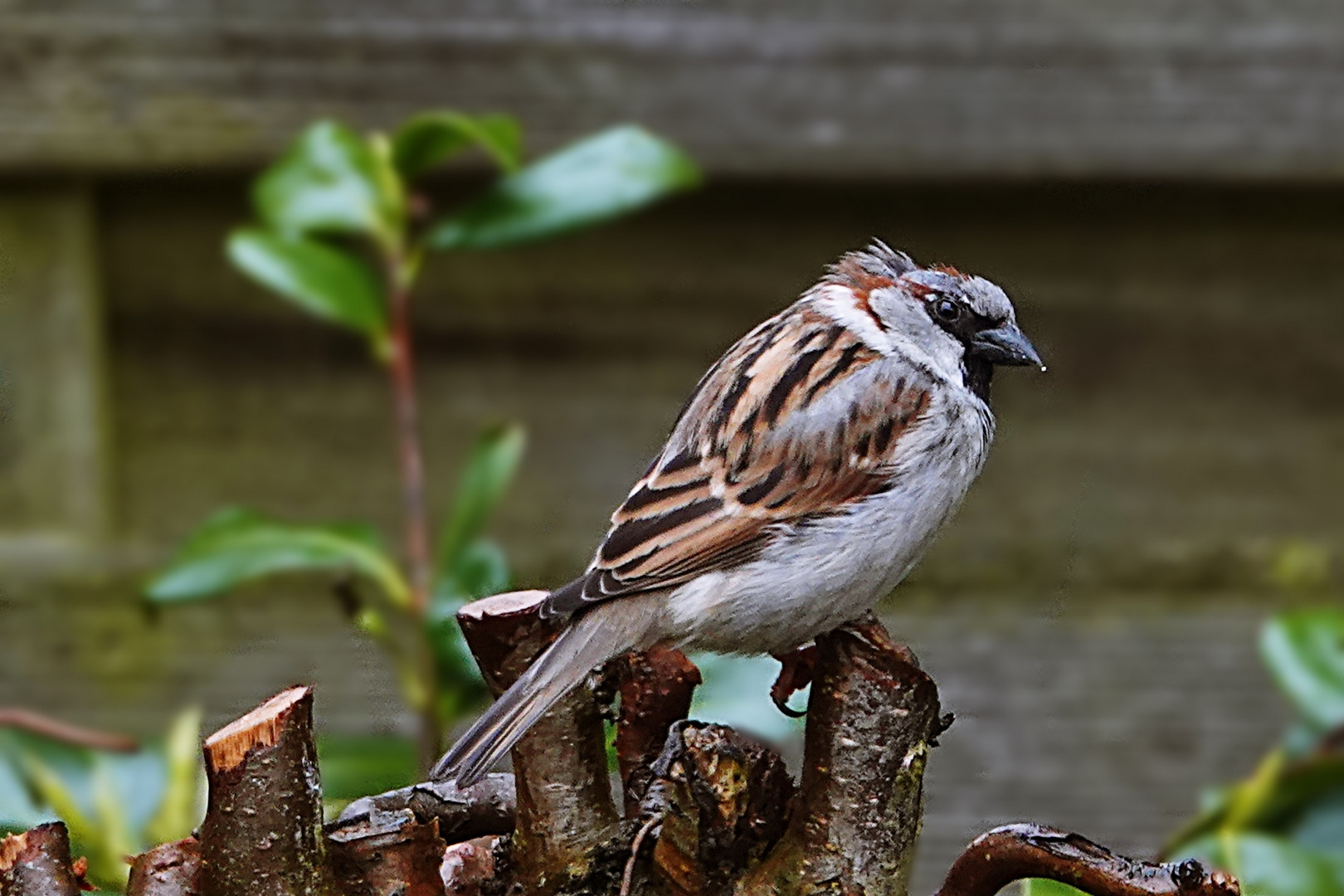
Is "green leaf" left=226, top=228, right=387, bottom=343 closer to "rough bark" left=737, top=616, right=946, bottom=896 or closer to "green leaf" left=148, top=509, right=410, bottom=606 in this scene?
"green leaf" left=148, top=509, right=410, bottom=606

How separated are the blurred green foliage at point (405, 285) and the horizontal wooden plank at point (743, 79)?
260mm

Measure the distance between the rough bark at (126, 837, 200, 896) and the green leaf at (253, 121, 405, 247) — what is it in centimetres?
99

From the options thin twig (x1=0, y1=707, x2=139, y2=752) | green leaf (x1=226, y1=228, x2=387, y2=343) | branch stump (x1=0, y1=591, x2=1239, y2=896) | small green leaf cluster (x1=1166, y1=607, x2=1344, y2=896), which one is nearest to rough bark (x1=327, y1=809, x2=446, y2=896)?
branch stump (x1=0, y1=591, x2=1239, y2=896)

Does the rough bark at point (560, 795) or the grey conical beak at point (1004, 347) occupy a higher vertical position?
the grey conical beak at point (1004, 347)

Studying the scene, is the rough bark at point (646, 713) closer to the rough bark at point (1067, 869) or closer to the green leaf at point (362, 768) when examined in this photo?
the rough bark at point (1067, 869)

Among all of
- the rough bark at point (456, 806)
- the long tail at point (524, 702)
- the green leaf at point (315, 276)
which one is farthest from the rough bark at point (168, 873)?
the green leaf at point (315, 276)

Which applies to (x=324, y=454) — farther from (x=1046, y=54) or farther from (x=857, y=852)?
(x=857, y=852)

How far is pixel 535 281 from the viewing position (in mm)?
2379

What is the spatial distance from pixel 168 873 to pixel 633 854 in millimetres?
280

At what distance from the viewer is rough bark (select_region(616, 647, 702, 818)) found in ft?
3.92

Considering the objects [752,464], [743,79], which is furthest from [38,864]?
[743,79]

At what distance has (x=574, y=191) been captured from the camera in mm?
1962

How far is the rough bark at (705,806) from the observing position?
1071 millimetres

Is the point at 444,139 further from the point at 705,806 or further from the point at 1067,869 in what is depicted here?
the point at 1067,869
